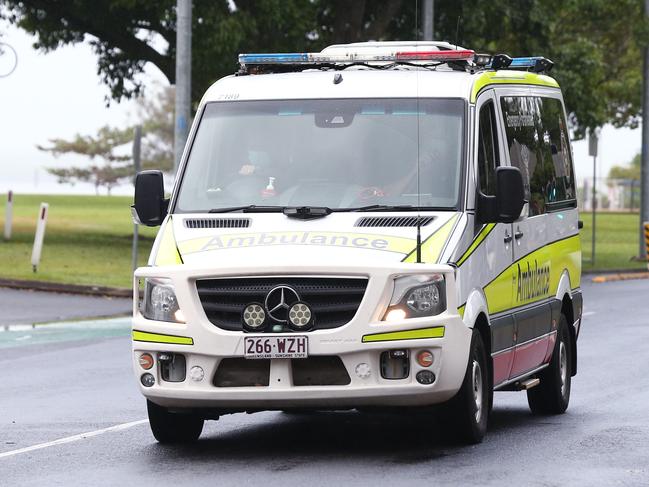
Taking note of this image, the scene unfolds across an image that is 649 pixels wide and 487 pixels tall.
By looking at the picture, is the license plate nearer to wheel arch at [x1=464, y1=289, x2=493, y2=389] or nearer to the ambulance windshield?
wheel arch at [x1=464, y1=289, x2=493, y2=389]

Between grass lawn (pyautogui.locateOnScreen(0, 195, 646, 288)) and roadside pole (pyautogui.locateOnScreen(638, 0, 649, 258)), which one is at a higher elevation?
roadside pole (pyautogui.locateOnScreen(638, 0, 649, 258))

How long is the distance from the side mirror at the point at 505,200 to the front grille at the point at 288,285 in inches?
50.1

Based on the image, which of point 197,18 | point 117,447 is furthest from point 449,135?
point 197,18

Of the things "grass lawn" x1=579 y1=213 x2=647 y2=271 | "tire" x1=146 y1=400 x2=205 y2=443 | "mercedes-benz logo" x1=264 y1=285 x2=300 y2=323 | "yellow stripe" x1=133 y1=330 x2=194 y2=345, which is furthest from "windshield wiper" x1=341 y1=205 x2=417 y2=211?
"grass lawn" x1=579 y1=213 x2=647 y2=271

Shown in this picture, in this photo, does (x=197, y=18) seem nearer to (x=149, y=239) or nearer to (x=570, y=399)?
(x=149, y=239)

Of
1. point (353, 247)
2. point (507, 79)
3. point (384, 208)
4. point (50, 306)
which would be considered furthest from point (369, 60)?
point (50, 306)

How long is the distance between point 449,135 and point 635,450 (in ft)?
7.45

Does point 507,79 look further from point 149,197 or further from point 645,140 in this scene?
point 645,140

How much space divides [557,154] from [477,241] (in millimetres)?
3249

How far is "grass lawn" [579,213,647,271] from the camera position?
3866cm

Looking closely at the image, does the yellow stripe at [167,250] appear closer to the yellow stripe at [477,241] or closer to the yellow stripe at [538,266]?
the yellow stripe at [477,241]

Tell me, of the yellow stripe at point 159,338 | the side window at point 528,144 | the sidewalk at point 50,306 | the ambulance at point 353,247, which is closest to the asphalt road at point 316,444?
the ambulance at point 353,247

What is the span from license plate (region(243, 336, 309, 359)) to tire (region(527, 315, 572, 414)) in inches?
140

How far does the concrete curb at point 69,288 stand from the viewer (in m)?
26.1
